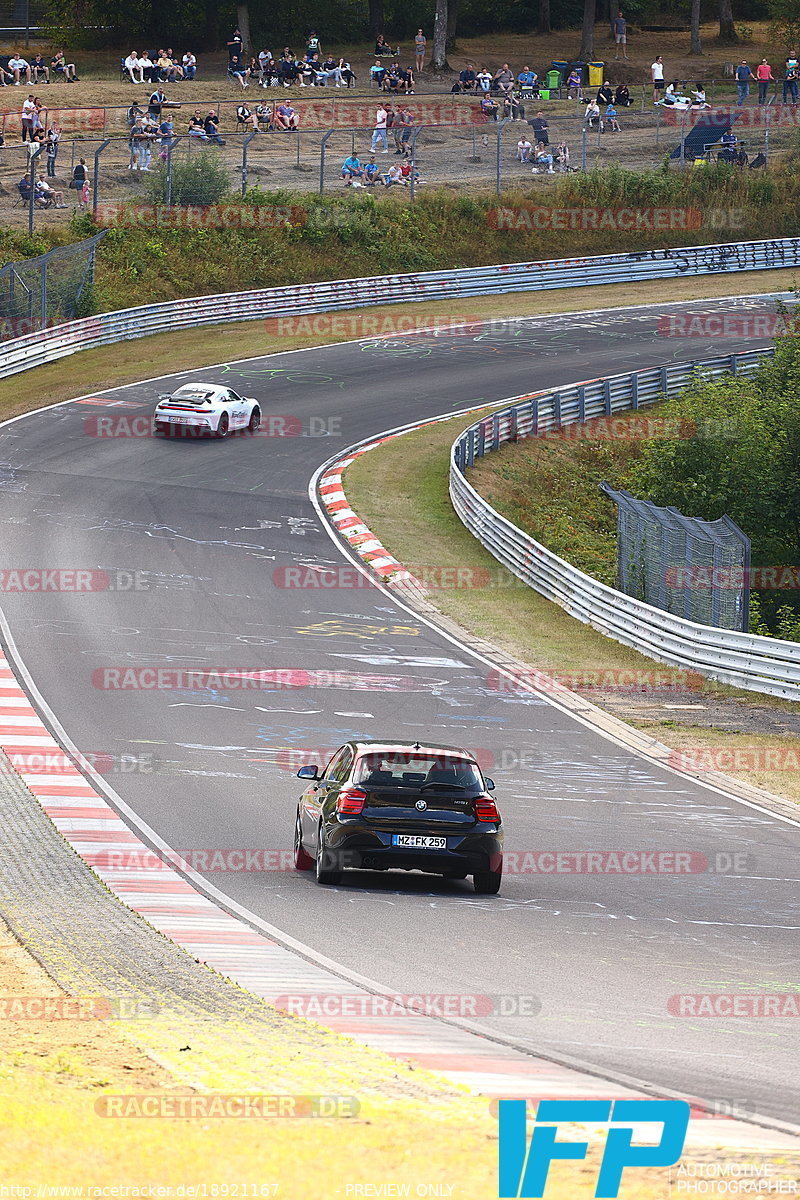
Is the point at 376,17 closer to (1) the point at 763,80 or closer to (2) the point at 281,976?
(1) the point at 763,80

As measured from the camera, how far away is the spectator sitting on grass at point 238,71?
7819cm

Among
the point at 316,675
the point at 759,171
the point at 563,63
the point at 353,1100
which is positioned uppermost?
the point at 563,63

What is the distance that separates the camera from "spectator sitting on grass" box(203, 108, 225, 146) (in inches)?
2435

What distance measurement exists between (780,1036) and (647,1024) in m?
0.79

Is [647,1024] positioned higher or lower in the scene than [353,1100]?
lower

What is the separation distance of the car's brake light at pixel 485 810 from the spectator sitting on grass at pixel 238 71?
2756 inches

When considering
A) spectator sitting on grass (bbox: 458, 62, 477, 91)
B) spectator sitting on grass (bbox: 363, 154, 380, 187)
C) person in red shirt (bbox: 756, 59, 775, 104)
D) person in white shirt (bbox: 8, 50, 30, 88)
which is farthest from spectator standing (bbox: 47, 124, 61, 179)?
person in red shirt (bbox: 756, 59, 775, 104)

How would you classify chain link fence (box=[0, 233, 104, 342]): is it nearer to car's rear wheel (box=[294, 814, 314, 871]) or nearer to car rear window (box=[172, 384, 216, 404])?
car rear window (box=[172, 384, 216, 404])

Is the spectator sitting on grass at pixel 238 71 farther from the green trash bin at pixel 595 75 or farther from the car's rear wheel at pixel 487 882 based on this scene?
the car's rear wheel at pixel 487 882

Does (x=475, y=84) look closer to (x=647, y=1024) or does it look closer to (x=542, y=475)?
(x=542, y=475)

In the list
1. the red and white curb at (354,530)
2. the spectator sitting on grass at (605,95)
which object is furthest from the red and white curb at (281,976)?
the spectator sitting on grass at (605,95)

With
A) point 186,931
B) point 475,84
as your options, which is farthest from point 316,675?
point 475,84

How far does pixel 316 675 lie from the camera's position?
78.2 feet

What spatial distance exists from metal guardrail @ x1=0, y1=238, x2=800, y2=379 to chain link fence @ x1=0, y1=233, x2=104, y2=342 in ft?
2.41
